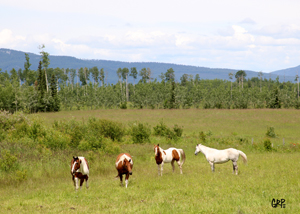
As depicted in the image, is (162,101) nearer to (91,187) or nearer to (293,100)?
(293,100)

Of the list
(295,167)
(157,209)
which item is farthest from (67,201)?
(295,167)

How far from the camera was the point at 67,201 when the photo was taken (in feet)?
37.5

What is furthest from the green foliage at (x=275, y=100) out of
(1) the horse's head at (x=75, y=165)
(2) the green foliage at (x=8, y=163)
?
(1) the horse's head at (x=75, y=165)

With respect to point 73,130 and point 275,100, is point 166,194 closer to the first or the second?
point 73,130

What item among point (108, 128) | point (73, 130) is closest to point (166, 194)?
point (73, 130)

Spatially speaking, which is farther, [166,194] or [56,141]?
[56,141]

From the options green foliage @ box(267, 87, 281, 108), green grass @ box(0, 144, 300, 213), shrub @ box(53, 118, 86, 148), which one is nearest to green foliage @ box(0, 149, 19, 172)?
green grass @ box(0, 144, 300, 213)

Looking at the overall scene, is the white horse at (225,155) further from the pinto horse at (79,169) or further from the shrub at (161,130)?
the shrub at (161,130)

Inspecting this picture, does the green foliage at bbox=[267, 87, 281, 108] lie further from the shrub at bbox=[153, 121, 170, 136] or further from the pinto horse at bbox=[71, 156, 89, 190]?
the pinto horse at bbox=[71, 156, 89, 190]

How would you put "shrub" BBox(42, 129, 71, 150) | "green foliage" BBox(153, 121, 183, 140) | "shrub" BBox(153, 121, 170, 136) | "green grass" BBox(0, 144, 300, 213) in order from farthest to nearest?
"shrub" BBox(153, 121, 170, 136)
"green foliage" BBox(153, 121, 183, 140)
"shrub" BBox(42, 129, 71, 150)
"green grass" BBox(0, 144, 300, 213)

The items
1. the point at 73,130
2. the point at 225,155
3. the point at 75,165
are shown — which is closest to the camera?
the point at 75,165

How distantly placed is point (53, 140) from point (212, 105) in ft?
281

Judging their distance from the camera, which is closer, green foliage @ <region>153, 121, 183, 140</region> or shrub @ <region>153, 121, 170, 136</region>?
green foliage @ <region>153, 121, 183, 140</region>

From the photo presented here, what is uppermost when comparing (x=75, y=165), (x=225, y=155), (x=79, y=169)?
(x=75, y=165)
